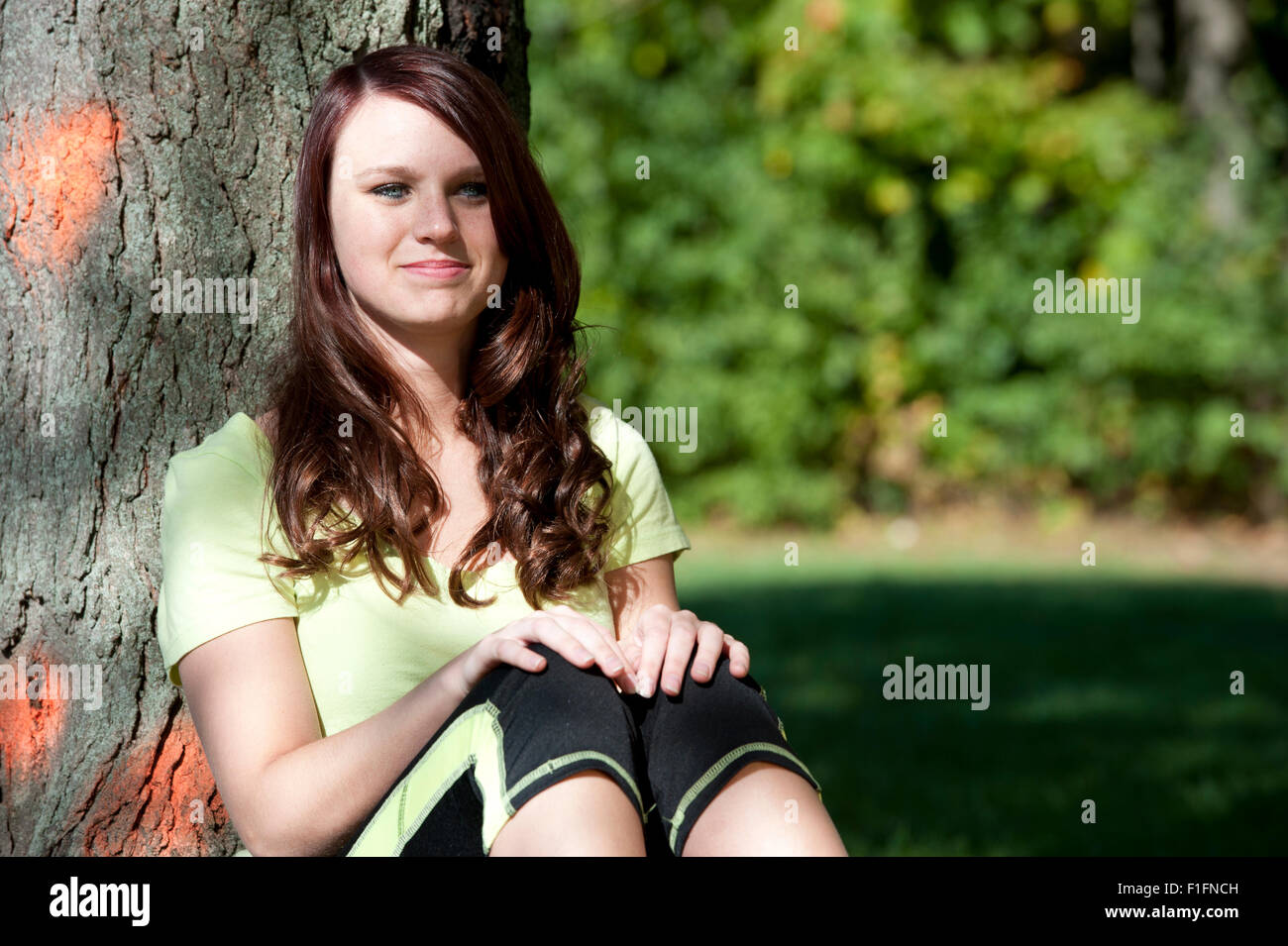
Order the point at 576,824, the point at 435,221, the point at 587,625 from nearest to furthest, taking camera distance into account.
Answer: the point at 576,824 < the point at 587,625 < the point at 435,221

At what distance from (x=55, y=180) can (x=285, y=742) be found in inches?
44.7

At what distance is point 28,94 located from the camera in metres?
2.46

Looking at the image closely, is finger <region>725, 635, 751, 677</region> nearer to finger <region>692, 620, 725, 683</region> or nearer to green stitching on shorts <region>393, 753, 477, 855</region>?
finger <region>692, 620, 725, 683</region>

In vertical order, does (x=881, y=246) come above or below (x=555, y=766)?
above

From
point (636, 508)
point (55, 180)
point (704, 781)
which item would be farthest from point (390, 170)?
point (704, 781)

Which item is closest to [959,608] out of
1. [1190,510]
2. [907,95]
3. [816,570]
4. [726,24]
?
[816,570]

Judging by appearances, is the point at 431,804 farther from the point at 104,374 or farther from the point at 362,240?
the point at 104,374

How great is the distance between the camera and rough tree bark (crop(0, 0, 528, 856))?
2459mm

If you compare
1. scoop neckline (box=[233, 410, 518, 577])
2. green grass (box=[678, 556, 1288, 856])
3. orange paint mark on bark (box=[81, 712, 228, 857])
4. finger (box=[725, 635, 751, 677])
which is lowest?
green grass (box=[678, 556, 1288, 856])

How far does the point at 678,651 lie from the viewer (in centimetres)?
209

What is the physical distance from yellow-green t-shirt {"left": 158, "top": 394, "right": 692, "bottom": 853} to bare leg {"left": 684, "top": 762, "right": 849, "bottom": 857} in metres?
0.53

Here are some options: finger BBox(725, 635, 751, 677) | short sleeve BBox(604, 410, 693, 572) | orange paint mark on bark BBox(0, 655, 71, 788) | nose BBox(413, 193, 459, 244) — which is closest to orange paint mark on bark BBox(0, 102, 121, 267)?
nose BBox(413, 193, 459, 244)

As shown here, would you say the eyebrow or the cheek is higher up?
the eyebrow
